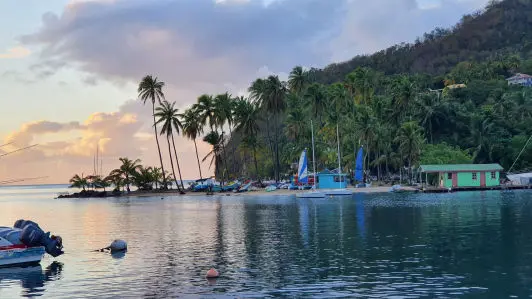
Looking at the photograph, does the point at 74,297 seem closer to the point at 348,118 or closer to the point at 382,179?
the point at 348,118

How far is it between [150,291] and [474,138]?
375 ft

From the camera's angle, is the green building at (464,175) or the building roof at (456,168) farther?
the green building at (464,175)

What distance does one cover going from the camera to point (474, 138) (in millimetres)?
126062

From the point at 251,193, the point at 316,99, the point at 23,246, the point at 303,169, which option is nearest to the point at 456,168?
the point at 303,169

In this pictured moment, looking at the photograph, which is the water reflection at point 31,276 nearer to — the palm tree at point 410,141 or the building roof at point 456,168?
the building roof at point 456,168

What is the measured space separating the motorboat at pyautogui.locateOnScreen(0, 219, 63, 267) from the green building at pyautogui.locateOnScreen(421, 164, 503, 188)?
270 feet

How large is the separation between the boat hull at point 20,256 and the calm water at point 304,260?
67 cm

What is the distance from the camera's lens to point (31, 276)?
31531 mm

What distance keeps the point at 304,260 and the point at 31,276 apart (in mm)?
15904

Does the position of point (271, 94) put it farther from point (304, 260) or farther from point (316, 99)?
point (304, 260)

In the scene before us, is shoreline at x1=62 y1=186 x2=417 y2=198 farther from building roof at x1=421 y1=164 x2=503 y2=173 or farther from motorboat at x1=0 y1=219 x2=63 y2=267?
motorboat at x1=0 y1=219 x2=63 y2=267

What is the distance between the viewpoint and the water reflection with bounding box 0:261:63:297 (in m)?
27.7

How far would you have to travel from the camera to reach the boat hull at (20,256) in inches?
1328

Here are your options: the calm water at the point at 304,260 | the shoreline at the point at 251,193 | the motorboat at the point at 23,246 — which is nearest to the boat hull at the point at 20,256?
the motorboat at the point at 23,246
